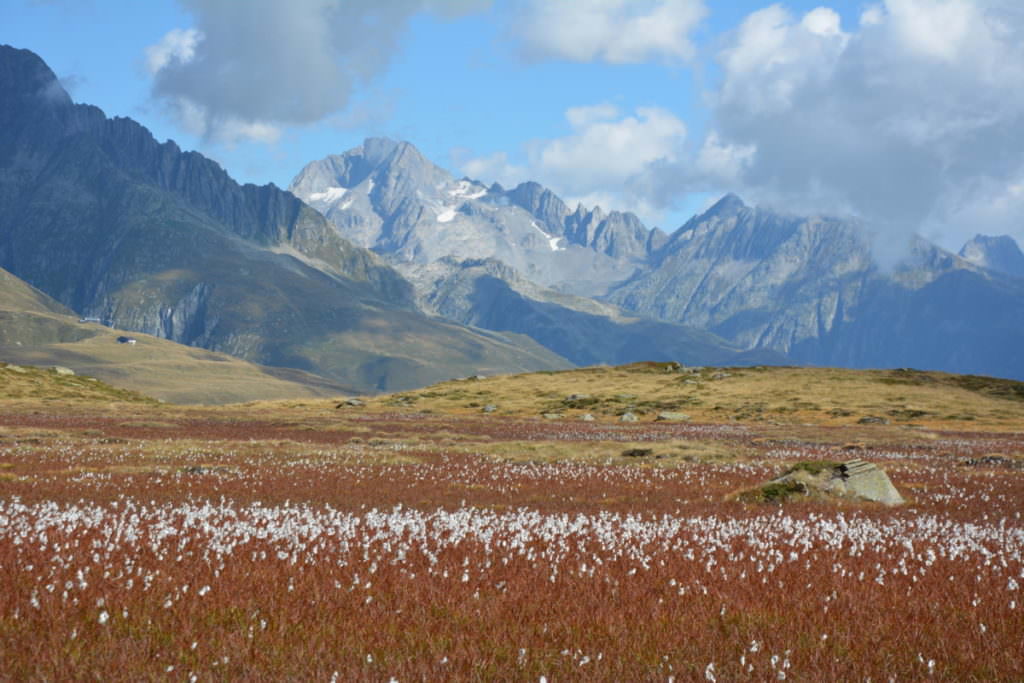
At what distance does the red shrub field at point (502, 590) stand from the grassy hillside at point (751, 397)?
67.2 metres

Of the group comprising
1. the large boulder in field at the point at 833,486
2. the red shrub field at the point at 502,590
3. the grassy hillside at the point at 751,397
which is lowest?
the red shrub field at the point at 502,590

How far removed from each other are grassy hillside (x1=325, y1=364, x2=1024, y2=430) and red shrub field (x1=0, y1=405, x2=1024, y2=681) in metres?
67.2

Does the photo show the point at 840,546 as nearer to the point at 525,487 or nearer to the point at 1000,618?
the point at 1000,618

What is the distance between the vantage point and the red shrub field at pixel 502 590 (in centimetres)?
684

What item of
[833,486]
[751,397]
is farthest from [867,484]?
[751,397]

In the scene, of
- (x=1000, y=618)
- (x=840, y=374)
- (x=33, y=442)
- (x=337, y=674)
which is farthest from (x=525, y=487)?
(x=840, y=374)

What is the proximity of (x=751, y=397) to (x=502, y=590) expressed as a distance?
3952 inches

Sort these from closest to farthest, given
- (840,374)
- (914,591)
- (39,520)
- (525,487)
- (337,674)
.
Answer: (337,674)
(914,591)
(39,520)
(525,487)
(840,374)

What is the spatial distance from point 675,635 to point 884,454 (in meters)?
→ 38.7

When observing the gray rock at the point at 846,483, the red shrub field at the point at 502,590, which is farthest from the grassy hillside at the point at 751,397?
the red shrub field at the point at 502,590

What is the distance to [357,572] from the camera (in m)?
10.4

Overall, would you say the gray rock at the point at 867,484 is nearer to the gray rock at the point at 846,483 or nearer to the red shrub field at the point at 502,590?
the gray rock at the point at 846,483

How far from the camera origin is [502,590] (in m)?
9.70

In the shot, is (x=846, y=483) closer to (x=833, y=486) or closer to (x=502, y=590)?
(x=833, y=486)
